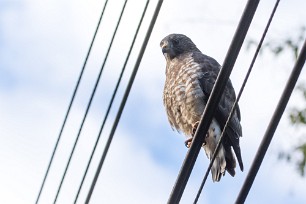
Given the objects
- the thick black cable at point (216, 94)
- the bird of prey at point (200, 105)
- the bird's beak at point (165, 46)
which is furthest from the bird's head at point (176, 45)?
the thick black cable at point (216, 94)

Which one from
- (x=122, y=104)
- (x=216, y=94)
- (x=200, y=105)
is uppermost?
(x=216, y=94)

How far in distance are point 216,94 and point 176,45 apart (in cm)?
578

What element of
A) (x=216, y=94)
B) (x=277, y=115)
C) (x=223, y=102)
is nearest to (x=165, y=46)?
(x=223, y=102)

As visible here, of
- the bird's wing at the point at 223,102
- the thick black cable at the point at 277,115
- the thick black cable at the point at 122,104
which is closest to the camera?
the thick black cable at the point at 277,115

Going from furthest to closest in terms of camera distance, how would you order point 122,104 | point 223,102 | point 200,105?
point 223,102 < point 200,105 < point 122,104

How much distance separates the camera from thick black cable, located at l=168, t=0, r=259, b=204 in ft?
9.14

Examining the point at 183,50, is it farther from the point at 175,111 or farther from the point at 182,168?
the point at 182,168

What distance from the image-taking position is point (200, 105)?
7352 millimetres

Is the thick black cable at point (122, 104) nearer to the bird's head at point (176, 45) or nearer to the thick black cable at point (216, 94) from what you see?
the thick black cable at point (216, 94)

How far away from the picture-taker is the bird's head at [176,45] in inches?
331

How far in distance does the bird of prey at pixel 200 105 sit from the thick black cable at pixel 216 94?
3.76 metres

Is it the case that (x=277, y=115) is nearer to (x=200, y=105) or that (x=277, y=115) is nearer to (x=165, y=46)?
(x=200, y=105)

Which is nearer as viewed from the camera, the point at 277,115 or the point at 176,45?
the point at 277,115

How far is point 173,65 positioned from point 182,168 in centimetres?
525
